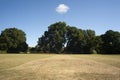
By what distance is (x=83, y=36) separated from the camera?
310ft

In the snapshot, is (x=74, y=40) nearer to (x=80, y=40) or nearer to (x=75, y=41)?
(x=75, y=41)

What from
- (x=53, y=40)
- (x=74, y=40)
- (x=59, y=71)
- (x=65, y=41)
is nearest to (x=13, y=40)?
(x=53, y=40)

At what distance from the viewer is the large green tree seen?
90438mm

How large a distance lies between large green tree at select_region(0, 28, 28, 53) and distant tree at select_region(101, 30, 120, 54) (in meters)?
39.6

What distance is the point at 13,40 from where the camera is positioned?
92938 mm

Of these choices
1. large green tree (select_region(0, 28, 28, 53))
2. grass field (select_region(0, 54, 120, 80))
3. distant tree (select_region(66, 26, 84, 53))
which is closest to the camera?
grass field (select_region(0, 54, 120, 80))

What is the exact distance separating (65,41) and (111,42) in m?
23.0

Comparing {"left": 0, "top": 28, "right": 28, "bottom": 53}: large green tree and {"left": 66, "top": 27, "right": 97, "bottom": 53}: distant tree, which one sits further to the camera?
{"left": 66, "top": 27, "right": 97, "bottom": 53}: distant tree

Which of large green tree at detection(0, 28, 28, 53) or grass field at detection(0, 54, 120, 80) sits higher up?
large green tree at detection(0, 28, 28, 53)

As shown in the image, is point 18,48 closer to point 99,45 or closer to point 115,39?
point 99,45

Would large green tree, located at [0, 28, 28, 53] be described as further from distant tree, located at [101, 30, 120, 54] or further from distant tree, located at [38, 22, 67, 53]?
distant tree, located at [101, 30, 120, 54]

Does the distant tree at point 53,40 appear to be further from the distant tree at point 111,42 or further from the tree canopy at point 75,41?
the distant tree at point 111,42

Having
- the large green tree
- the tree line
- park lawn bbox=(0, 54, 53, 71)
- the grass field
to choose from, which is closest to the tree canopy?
the tree line

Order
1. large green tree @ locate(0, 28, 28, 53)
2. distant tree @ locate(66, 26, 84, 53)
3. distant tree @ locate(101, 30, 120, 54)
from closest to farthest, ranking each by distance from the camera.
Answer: distant tree @ locate(101, 30, 120, 54), large green tree @ locate(0, 28, 28, 53), distant tree @ locate(66, 26, 84, 53)
